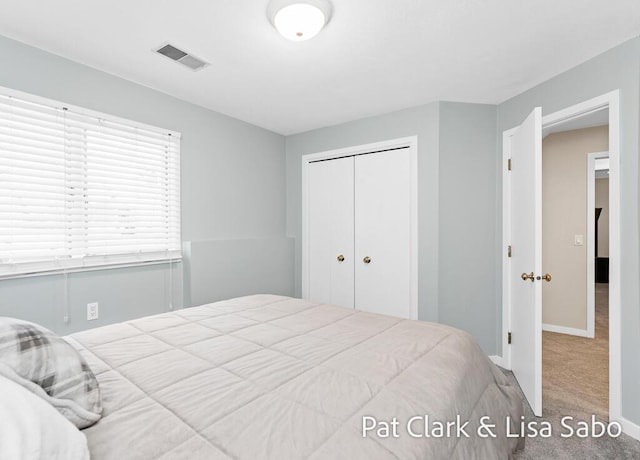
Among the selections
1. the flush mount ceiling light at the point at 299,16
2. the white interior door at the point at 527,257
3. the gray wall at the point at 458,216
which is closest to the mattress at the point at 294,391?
the white interior door at the point at 527,257

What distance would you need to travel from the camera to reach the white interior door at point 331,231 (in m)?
3.58

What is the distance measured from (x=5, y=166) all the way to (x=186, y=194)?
4.00ft

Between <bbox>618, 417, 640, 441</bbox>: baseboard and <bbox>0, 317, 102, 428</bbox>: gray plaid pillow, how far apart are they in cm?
274

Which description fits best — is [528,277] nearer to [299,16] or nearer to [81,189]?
[299,16]

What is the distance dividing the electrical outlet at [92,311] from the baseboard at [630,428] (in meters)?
3.56

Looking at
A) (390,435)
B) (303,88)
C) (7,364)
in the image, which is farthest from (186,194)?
(390,435)

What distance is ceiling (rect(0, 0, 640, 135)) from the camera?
1725mm

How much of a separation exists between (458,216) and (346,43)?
5.89ft

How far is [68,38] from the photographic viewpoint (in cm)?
200

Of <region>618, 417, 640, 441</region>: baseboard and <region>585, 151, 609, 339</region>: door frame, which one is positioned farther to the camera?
<region>585, 151, 609, 339</region>: door frame

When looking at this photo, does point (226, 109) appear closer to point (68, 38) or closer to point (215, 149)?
point (215, 149)

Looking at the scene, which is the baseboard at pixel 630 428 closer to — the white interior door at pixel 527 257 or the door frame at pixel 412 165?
the white interior door at pixel 527 257

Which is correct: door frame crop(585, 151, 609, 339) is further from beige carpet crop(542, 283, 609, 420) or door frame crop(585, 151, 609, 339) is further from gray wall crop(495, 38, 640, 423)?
gray wall crop(495, 38, 640, 423)

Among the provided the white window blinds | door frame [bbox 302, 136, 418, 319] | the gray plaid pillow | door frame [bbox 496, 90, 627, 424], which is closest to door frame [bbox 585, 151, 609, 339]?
door frame [bbox 496, 90, 627, 424]
